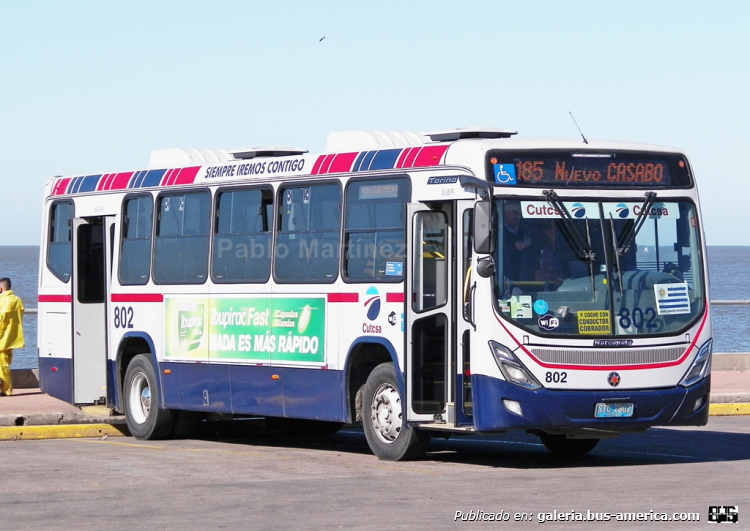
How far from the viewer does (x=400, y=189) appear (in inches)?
564

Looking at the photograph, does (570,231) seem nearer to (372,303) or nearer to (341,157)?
(372,303)

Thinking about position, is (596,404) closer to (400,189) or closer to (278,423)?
(400,189)

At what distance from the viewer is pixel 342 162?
15.2 m

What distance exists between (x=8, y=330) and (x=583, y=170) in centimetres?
1105

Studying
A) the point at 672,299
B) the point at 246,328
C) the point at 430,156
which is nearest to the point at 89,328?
the point at 246,328

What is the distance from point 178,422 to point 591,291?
6.45m

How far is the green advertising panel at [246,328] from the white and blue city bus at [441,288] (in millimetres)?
23

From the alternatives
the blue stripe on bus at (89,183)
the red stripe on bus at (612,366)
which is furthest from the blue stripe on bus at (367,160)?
the blue stripe on bus at (89,183)

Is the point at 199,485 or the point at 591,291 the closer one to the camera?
the point at 199,485

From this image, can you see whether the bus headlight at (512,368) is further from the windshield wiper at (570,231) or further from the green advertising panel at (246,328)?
the green advertising panel at (246,328)

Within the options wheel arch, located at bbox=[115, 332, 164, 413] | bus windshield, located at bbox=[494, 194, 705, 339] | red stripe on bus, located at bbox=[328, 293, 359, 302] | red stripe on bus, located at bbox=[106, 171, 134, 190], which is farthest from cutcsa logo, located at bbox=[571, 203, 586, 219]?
red stripe on bus, located at bbox=[106, 171, 134, 190]

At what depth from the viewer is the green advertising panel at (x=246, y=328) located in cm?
1540

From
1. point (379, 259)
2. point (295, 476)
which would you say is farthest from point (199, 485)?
point (379, 259)

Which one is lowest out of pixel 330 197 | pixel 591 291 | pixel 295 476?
pixel 295 476
